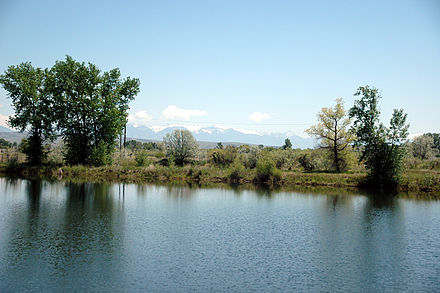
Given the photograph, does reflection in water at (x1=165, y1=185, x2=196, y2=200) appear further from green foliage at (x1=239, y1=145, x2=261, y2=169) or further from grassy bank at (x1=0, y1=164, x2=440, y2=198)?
green foliage at (x1=239, y1=145, x2=261, y2=169)

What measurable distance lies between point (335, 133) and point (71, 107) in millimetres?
37900

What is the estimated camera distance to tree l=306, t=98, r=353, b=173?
50812mm

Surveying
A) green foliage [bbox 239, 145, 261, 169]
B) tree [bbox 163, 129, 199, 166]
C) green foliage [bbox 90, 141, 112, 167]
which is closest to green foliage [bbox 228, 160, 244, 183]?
green foliage [bbox 239, 145, 261, 169]

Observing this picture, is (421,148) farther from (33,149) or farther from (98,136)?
(33,149)

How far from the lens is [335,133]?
166 feet

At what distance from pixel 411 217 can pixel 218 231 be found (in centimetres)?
1506

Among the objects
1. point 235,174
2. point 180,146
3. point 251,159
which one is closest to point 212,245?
point 235,174

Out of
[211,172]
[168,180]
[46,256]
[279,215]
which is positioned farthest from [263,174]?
[46,256]

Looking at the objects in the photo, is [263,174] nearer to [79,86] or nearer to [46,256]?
[79,86]

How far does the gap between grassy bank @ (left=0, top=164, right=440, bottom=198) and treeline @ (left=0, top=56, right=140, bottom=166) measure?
7.51 feet

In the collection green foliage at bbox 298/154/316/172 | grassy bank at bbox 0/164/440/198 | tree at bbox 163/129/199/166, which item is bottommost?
grassy bank at bbox 0/164/440/198

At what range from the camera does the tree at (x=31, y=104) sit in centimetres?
5069

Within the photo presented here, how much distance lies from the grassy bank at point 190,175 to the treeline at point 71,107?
2.29 metres

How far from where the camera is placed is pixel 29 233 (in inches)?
729
